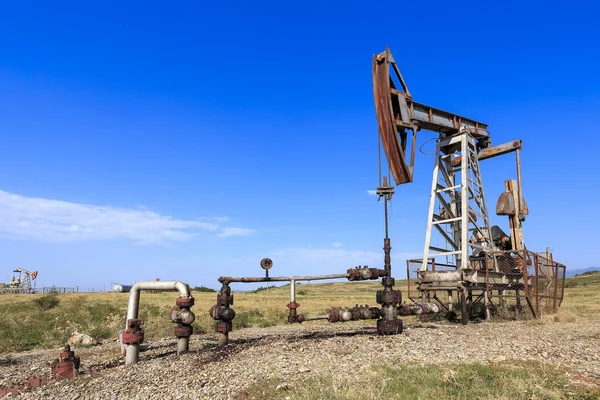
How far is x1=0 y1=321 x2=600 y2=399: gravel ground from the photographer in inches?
193

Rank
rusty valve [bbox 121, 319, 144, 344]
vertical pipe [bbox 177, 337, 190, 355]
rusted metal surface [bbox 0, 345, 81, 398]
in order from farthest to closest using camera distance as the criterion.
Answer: vertical pipe [bbox 177, 337, 190, 355], rusty valve [bbox 121, 319, 144, 344], rusted metal surface [bbox 0, 345, 81, 398]

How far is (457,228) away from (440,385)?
1127 centimetres

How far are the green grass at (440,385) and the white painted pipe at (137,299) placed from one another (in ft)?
8.69

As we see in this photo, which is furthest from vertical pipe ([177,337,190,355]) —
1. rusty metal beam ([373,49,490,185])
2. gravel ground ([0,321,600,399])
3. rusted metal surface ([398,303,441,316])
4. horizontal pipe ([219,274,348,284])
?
rusty metal beam ([373,49,490,185])

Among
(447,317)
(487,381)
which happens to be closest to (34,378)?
(487,381)

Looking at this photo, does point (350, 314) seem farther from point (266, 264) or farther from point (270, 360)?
point (270, 360)

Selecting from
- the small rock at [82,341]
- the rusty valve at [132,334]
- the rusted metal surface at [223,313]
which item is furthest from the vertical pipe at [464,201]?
the small rock at [82,341]

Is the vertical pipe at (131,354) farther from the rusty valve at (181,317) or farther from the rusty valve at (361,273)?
the rusty valve at (361,273)

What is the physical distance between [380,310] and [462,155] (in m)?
8.20

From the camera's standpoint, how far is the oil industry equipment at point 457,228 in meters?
11.8

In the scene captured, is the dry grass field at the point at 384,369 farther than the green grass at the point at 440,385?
Yes

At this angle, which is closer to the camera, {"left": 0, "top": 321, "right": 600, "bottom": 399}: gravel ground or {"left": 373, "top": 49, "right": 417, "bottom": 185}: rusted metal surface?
{"left": 0, "top": 321, "right": 600, "bottom": 399}: gravel ground

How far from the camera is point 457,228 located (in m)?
14.8

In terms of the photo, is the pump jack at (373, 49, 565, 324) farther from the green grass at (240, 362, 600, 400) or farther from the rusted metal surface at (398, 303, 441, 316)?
the green grass at (240, 362, 600, 400)
